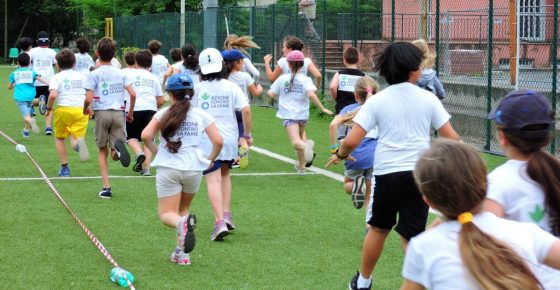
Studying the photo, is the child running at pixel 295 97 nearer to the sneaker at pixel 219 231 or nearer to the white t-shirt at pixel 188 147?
the sneaker at pixel 219 231

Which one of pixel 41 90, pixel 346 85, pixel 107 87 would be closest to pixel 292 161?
pixel 346 85

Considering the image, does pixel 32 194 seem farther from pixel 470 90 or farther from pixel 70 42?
pixel 70 42

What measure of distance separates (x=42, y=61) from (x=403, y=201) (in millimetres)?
15532

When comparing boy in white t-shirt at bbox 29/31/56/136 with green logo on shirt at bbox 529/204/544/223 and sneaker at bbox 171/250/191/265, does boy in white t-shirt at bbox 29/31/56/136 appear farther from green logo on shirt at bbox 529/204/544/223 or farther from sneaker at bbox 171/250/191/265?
green logo on shirt at bbox 529/204/544/223

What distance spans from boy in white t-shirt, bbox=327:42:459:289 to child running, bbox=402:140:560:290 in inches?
112

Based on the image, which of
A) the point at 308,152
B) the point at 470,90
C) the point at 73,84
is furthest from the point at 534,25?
the point at 73,84

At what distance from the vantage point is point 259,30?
27719 millimetres

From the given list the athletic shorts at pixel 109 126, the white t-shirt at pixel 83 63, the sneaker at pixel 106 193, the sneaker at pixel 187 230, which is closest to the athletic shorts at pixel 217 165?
the sneaker at pixel 187 230

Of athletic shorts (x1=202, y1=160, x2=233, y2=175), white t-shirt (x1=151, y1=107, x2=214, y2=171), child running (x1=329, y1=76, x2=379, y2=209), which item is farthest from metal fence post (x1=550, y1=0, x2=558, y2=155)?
white t-shirt (x1=151, y1=107, x2=214, y2=171)

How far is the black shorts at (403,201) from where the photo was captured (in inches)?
249

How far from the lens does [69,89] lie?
44.4 feet

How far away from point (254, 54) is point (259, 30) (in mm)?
956

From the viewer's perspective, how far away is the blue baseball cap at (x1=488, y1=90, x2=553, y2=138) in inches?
154

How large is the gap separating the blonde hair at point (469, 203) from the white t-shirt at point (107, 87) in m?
8.79
